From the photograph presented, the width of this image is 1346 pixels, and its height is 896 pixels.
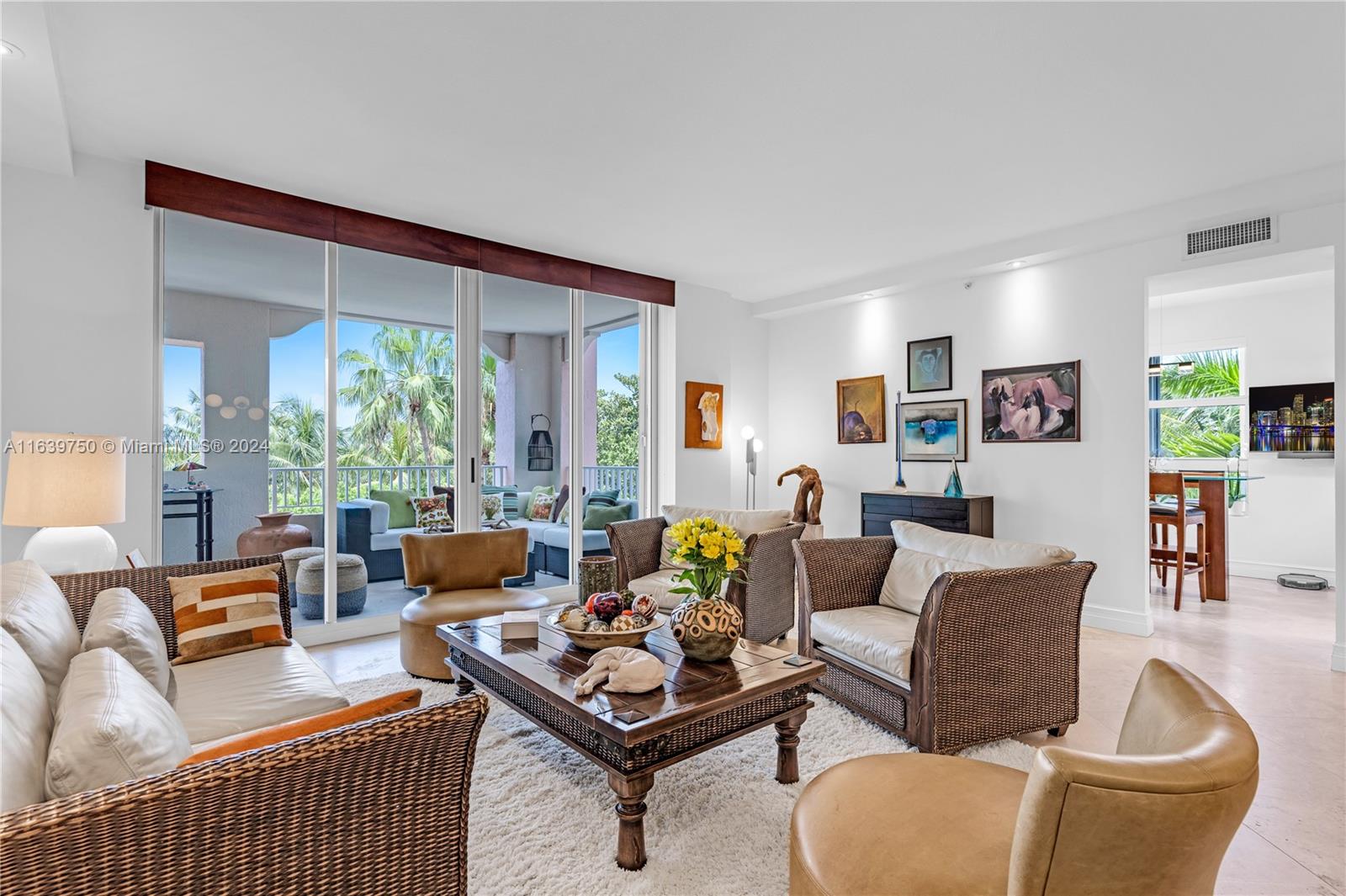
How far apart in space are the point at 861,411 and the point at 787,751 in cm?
407

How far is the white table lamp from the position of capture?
249cm

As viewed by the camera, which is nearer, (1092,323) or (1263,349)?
(1092,323)

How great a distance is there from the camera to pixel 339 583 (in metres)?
4.23

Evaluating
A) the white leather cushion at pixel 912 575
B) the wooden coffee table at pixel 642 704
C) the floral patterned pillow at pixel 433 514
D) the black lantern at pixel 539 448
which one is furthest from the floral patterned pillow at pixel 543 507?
the white leather cushion at pixel 912 575

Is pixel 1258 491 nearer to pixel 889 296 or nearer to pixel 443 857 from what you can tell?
pixel 889 296

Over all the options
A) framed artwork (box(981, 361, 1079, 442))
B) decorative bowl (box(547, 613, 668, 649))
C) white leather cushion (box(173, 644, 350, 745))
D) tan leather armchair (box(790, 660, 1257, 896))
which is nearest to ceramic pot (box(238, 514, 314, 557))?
white leather cushion (box(173, 644, 350, 745))

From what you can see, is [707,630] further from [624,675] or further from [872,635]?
[872,635]

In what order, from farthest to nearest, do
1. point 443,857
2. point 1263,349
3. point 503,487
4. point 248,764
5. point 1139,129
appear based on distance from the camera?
point 1263,349, point 503,487, point 1139,129, point 443,857, point 248,764

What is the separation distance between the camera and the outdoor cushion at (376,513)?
436 centimetres

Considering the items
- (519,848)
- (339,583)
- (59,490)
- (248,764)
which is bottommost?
(519,848)

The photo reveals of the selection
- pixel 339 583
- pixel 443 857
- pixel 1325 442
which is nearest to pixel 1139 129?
pixel 443 857

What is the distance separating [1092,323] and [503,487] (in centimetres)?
428

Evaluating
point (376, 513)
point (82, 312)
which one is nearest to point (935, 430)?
point (376, 513)

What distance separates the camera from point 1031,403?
4859 mm
